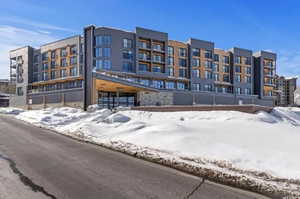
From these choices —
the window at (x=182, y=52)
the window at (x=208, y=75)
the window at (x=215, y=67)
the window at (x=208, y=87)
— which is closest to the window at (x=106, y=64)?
the window at (x=182, y=52)

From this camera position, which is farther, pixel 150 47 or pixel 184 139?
pixel 150 47

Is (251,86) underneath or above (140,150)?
above

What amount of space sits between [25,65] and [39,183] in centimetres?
7273

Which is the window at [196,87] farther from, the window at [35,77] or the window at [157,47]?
the window at [35,77]

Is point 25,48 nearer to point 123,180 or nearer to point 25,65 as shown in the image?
point 25,65

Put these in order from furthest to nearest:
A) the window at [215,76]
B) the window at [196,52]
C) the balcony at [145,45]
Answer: the window at [215,76] < the window at [196,52] < the balcony at [145,45]

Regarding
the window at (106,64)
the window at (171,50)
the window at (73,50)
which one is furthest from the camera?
the window at (73,50)

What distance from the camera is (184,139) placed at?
9.66 meters

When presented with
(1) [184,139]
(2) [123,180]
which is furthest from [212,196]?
(1) [184,139]

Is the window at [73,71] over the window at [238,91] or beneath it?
over

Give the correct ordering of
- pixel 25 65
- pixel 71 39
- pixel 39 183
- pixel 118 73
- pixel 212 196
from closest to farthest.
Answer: pixel 212 196, pixel 39 183, pixel 118 73, pixel 71 39, pixel 25 65

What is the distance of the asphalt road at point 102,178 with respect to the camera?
4891 mm

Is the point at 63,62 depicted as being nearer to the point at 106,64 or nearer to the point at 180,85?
the point at 106,64

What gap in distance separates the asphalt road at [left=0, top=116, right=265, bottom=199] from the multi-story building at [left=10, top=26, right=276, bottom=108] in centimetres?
2184
